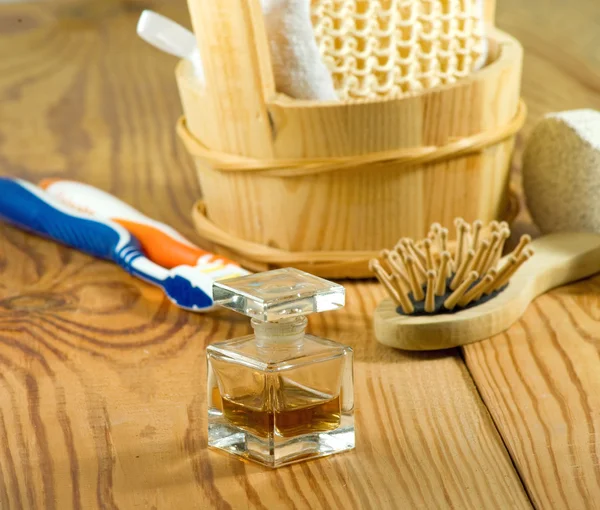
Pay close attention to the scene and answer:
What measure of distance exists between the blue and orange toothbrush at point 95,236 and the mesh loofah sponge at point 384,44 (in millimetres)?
205

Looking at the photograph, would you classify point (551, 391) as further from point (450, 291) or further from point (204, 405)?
point (204, 405)

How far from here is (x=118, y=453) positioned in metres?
0.56

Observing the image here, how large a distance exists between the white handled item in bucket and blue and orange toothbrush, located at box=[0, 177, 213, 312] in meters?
0.16

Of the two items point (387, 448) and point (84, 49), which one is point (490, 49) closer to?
point (387, 448)

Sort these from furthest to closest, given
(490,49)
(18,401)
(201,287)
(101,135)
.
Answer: (101,135) < (490,49) < (201,287) < (18,401)

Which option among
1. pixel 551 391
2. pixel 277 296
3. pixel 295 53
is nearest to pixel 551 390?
pixel 551 391

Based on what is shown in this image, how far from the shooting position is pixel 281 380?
0.53m

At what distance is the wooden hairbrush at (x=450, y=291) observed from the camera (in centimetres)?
67

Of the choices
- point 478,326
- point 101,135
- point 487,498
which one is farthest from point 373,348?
point 101,135

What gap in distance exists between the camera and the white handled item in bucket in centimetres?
80

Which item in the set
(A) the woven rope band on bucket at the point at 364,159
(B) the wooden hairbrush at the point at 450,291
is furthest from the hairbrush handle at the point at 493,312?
(A) the woven rope band on bucket at the point at 364,159

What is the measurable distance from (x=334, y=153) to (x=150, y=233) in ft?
0.62

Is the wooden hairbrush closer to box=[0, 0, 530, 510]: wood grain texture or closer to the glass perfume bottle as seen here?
box=[0, 0, 530, 510]: wood grain texture

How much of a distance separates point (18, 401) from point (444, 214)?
0.37 metres
